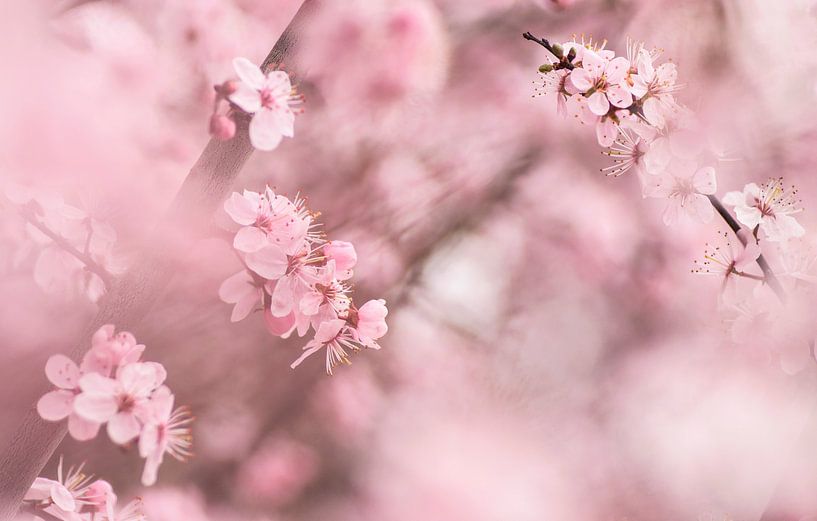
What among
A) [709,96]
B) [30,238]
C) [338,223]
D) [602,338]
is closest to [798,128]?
[709,96]

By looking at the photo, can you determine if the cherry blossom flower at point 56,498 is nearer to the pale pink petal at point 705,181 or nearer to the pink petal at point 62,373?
the pink petal at point 62,373

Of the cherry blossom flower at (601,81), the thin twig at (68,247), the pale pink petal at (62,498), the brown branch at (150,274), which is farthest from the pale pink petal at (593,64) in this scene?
the pale pink petal at (62,498)

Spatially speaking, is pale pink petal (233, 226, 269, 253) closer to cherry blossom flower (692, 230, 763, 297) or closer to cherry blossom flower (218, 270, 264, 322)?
cherry blossom flower (218, 270, 264, 322)

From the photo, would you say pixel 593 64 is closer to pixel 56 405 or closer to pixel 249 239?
pixel 249 239

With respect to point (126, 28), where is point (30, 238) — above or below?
below

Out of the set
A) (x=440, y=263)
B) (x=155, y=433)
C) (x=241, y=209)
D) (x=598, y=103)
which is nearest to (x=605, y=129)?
(x=598, y=103)

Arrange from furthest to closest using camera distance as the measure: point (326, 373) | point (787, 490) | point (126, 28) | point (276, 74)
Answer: point (787, 490) < point (326, 373) < point (126, 28) < point (276, 74)

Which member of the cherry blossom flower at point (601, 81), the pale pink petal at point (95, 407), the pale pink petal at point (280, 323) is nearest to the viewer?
the pale pink petal at point (95, 407)

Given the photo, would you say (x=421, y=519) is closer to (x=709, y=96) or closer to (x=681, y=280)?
(x=681, y=280)
